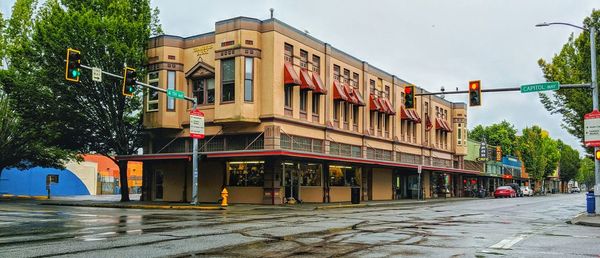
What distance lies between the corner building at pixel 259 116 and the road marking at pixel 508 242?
55.6 feet

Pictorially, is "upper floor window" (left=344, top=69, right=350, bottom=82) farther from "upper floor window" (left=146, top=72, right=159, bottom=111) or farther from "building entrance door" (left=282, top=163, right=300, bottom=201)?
"upper floor window" (left=146, top=72, right=159, bottom=111)

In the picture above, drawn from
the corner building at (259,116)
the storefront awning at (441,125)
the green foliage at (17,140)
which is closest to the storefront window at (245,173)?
the corner building at (259,116)

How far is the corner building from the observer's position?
32.2 meters

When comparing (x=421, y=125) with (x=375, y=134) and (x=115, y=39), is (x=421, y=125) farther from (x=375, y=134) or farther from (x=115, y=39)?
(x=115, y=39)

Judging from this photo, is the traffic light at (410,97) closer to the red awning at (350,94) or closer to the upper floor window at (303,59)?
the upper floor window at (303,59)

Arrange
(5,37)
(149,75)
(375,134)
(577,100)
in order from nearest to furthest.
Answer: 1. (577,100)
2. (149,75)
3. (5,37)
4. (375,134)

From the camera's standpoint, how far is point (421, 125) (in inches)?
2125

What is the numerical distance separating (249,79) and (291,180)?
6988 mm

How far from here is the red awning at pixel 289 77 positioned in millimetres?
32812

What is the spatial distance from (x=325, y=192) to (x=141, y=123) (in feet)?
44.4

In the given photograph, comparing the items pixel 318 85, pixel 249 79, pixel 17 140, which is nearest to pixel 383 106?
pixel 318 85

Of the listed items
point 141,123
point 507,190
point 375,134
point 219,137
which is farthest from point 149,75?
point 507,190

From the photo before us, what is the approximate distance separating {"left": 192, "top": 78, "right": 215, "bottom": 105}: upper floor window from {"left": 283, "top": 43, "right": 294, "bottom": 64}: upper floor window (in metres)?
4.83

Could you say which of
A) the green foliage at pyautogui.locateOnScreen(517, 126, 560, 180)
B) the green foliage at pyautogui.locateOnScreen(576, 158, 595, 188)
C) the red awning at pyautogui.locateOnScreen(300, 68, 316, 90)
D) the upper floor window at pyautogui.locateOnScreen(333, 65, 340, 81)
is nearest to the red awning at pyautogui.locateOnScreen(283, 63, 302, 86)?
the red awning at pyautogui.locateOnScreen(300, 68, 316, 90)
